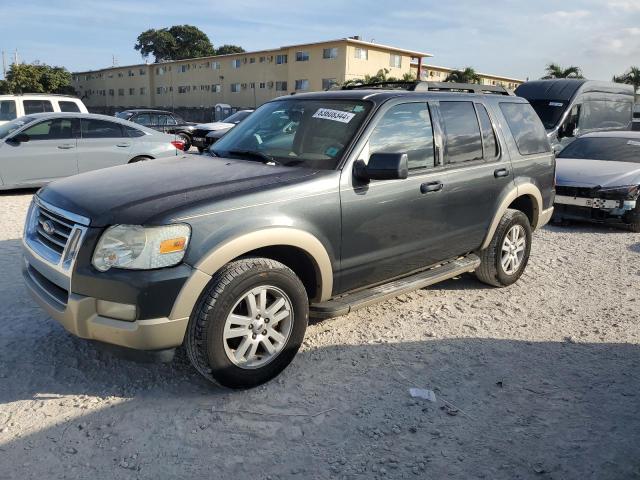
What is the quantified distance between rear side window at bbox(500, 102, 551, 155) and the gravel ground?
1.67 metres

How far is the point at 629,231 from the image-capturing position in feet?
26.3

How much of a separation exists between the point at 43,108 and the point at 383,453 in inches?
453

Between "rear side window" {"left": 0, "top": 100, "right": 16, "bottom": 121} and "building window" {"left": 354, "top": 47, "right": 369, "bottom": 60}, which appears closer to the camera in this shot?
"rear side window" {"left": 0, "top": 100, "right": 16, "bottom": 121}

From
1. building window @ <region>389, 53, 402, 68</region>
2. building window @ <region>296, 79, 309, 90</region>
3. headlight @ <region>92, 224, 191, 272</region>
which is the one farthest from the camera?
building window @ <region>389, 53, 402, 68</region>

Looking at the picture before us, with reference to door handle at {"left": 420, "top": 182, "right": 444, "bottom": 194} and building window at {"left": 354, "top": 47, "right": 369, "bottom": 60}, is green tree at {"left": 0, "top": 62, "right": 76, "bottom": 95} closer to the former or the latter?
building window at {"left": 354, "top": 47, "right": 369, "bottom": 60}

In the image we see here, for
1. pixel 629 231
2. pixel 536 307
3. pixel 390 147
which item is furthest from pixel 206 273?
pixel 629 231

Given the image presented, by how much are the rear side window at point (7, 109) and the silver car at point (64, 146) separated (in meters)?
2.67

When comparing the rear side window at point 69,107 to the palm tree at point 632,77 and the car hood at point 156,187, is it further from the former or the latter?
the palm tree at point 632,77

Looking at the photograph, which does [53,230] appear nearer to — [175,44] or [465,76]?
[465,76]

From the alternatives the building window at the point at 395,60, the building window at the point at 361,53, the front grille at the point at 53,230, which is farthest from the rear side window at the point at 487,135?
the building window at the point at 395,60

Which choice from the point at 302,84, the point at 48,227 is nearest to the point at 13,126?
the point at 48,227

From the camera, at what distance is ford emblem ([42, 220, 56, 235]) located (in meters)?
3.21

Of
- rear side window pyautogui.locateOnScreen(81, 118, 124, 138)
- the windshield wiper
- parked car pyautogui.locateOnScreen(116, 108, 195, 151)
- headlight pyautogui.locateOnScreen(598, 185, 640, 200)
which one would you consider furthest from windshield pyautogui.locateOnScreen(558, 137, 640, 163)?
parked car pyautogui.locateOnScreen(116, 108, 195, 151)

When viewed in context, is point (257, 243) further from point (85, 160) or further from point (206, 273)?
point (85, 160)
